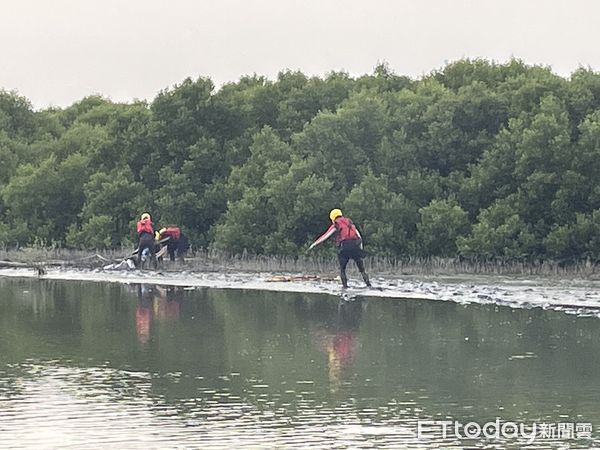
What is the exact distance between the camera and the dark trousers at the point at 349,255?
30.6 metres

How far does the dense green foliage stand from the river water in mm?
13294

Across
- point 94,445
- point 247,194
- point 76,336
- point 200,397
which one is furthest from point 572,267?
point 94,445

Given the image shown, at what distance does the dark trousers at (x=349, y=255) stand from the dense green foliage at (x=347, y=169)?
26.9 ft

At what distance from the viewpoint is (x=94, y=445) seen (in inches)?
479

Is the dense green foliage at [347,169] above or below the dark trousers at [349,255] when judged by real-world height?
above

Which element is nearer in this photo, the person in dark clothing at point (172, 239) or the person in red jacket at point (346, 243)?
the person in red jacket at point (346, 243)

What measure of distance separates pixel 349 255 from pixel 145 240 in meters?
10.2

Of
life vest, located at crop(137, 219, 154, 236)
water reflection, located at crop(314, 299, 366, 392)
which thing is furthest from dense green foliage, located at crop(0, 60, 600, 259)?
water reflection, located at crop(314, 299, 366, 392)

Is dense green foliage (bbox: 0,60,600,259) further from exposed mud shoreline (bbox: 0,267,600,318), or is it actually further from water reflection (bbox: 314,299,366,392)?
water reflection (bbox: 314,299,366,392)

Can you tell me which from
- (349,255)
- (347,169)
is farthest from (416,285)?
(347,169)

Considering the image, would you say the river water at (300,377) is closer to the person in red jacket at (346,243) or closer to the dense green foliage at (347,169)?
the person in red jacket at (346,243)

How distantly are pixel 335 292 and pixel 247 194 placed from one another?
15451 mm

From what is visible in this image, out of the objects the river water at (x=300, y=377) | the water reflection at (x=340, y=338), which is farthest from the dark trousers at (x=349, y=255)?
the river water at (x=300, y=377)

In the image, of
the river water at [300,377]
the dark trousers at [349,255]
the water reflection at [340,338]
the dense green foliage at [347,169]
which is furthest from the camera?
the dense green foliage at [347,169]
